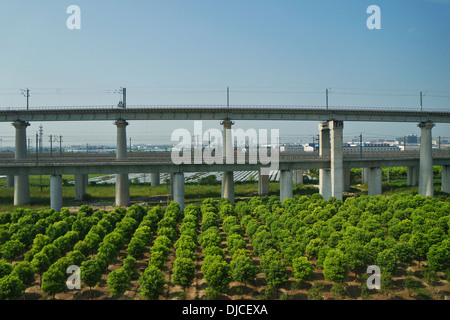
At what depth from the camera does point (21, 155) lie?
→ 38531 mm

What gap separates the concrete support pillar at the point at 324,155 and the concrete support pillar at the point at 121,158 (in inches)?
952

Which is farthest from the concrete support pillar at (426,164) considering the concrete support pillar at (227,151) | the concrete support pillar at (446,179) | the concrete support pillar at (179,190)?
the concrete support pillar at (179,190)

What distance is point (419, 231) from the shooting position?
833 inches

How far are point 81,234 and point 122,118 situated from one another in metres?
16.9

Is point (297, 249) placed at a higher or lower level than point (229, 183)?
lower

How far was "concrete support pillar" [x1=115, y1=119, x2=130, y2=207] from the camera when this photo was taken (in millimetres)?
37281

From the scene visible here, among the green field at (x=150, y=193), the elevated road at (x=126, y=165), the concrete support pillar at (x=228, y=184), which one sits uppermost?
the elevated road at (x=126, y=165)

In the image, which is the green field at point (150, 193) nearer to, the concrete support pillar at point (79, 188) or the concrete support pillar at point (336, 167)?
the concrete support pillar at point (79, 188)

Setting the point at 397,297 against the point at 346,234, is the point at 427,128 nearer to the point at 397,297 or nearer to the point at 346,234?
the point at 346,234

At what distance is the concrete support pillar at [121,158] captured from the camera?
1468 inches

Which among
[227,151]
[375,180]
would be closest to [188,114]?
[227,151]

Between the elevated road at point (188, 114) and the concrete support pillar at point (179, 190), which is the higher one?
the elevated road at point (188, 114)

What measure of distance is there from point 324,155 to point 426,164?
13.3m
